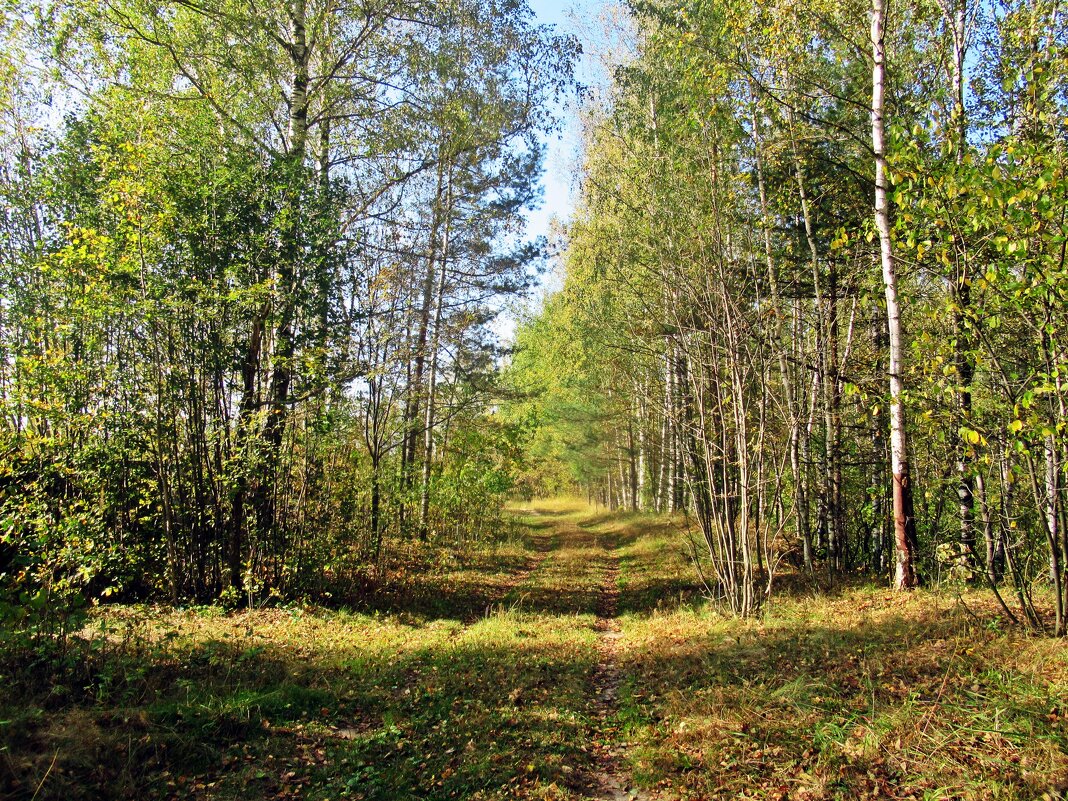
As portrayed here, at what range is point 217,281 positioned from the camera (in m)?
8.14

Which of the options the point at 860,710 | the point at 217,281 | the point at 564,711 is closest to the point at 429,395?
the point at 217,281

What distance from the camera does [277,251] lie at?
28.5 feet

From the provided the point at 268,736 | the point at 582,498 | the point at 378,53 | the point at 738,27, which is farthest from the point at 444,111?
the point at 582,498

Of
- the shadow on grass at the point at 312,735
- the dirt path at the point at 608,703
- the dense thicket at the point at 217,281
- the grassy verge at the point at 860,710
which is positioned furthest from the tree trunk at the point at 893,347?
the dense thicket at the point at 217,281

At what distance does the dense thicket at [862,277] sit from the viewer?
5.03m

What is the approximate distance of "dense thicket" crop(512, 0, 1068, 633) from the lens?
16.5 feet

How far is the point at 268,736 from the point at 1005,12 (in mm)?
11882

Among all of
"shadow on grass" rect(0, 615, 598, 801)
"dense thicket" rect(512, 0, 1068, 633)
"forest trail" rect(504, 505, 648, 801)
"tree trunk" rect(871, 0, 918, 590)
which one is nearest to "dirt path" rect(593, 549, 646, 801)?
"forest trail" rect(504, 505, 648, 801)

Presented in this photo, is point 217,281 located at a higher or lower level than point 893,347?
higher

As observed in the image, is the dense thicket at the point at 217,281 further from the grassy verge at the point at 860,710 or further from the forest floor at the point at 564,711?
the grassy verge at the point at 860,710

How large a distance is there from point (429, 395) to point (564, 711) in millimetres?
9766

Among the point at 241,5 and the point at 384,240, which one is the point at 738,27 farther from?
the point at 241,5

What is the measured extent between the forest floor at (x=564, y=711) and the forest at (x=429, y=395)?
1.5 inches

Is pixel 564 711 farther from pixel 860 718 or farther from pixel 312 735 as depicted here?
pixel 860 718
